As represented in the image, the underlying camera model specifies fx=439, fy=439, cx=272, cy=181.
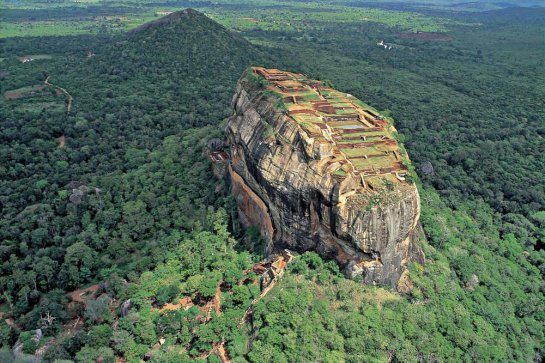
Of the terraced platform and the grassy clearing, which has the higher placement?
the terraced platform

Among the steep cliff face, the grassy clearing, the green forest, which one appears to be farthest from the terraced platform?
the grassy clearing

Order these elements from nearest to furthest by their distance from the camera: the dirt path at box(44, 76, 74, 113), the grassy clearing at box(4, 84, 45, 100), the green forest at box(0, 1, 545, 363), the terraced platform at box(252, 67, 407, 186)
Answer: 1. the green forest at box(0, 1, 545, 363)
2. the terraced platform at box(252, 67, 407, 186)
3. the dirt path at box(44, 76, 74, 113)
4. the grassy clearing at box(4, 84, 45, 100)

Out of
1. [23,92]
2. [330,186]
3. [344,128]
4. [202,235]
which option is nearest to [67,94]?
[23,92]

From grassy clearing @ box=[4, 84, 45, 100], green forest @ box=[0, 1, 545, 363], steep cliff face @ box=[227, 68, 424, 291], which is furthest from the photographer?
grassy clearing @ box=[4, 84, 45, 100]

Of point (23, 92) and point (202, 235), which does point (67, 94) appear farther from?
point (202, 235)

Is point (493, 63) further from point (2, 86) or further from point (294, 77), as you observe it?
point (2, 86)

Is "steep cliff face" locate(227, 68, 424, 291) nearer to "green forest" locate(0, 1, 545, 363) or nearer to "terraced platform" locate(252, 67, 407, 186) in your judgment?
"terraced platform" locate(252, 67, 407, 186)

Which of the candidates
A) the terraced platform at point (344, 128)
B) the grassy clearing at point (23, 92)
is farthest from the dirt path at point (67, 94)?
the terraced platform at point (344, 128)

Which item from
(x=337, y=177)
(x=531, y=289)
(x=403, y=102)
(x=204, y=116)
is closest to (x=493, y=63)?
(x=403, y=102)
